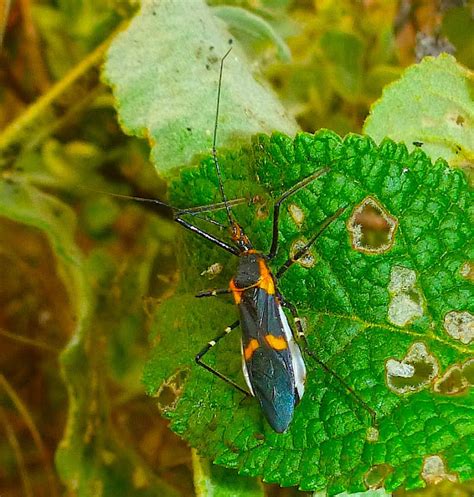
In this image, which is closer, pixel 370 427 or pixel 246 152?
pixel 370 427

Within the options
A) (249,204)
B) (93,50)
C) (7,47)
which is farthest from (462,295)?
(7,47)

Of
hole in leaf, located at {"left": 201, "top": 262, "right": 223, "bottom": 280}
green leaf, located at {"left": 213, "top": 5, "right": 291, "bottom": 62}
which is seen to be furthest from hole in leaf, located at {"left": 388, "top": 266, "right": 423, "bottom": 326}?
green leaf, located at {"left": 213, "top": 5, "right": 291, "bottom": 62}

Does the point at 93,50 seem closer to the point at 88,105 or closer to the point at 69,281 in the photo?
the point at 88,105

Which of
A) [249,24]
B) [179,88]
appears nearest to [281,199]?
[179,88]

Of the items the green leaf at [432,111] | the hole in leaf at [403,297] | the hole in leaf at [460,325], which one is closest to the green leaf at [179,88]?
the green leaf at [432,111]

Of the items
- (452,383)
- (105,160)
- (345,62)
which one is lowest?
(452,383)

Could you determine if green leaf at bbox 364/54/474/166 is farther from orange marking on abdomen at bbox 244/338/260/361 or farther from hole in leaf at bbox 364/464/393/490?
hole in leaf at bbox 364/464/393/490

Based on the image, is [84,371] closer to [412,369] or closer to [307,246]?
[307,246]
